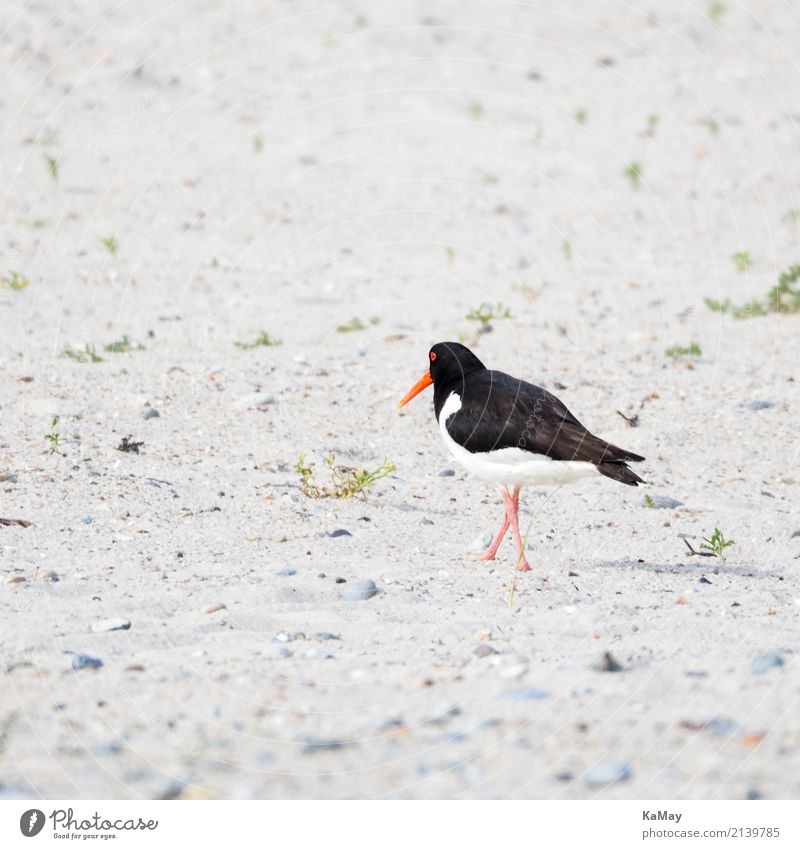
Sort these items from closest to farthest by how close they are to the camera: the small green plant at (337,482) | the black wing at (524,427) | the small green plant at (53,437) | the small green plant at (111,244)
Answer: the black wing at (524,427)
the small green plant at (337,482)
the small green plant at (53,437)
the small green plant at (111,244)

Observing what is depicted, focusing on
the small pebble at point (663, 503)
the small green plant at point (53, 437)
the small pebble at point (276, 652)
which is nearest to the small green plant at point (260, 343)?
the small green plant at point (53, 437)

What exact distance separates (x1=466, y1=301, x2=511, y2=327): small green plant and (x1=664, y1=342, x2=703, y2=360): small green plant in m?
1.37

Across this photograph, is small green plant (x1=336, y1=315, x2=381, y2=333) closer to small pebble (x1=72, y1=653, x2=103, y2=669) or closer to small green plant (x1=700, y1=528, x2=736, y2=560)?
small green plant (x1=700, y1=528, x2=736, y2=560)

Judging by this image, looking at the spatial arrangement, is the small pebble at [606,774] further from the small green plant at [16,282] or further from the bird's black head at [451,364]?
the small green plant at [16,282]

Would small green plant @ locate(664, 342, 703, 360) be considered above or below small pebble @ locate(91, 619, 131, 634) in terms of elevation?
above

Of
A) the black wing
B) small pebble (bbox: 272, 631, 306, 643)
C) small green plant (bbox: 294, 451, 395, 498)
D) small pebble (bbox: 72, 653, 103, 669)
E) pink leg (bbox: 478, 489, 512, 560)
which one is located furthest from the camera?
small green plant (bbox: 294, 451, 395, 498)

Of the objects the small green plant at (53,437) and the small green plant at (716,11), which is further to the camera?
the small green plant at (716,11)

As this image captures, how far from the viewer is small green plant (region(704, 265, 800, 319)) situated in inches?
443

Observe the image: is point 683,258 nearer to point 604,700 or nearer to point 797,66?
point 797,66

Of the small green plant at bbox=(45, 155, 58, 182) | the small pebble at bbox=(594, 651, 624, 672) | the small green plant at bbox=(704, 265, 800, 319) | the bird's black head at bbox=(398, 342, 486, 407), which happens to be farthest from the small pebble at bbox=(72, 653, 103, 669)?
the small green plant at bbox=(45, 155, 58, 182)

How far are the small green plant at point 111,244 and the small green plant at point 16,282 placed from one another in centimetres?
85

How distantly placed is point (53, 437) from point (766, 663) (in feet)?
14.5

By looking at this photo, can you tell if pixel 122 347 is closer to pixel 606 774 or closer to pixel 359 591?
pixel 359 591

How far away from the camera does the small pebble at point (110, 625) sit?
217 inches
